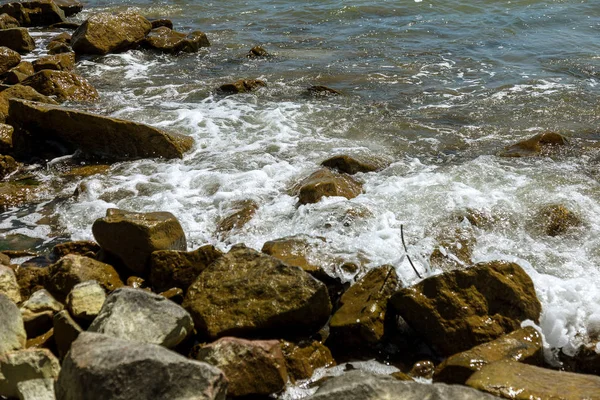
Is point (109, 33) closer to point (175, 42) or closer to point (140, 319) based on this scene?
point (175, 42)

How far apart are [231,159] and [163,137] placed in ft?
2.79

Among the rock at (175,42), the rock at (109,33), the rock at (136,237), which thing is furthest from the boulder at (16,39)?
the rock at (136,237)

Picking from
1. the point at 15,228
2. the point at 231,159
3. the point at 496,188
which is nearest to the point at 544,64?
the point at 496,188

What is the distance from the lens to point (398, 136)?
324 inches

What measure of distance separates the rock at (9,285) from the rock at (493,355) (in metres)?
2.96

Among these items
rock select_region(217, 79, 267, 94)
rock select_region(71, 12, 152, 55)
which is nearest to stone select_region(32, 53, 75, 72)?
rock select_region(71, 12, 152, 55)

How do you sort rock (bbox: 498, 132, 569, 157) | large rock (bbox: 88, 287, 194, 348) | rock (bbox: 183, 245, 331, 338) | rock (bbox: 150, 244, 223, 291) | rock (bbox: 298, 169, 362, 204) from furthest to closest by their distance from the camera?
rock (bbox: 498, 132, 569, 157) → rock (bbox: 298, 169, 362, 204) → rock (bbox: 150, 244, 223, 291) → rock (bbox: 183, 245, 331, 338) → large rock (bbox: 88, 287, 194, 348)

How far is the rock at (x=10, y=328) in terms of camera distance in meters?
3.66

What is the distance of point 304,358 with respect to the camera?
407 cm

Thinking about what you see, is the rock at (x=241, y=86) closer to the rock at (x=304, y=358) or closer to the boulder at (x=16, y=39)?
the boulder at (x=16, y=39)

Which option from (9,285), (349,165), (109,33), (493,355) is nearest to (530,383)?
(493,355)

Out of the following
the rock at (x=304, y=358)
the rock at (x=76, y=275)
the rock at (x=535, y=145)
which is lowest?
the rock at (x=304, y=358)

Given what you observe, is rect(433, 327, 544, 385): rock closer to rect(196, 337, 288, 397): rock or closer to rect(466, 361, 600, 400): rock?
rect(466, 361, 600, 400): rock

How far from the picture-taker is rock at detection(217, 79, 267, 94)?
10047 mm
